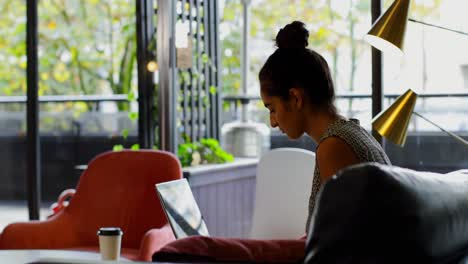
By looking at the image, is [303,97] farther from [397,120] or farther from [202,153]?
[202,153]

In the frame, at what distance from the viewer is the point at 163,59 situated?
5.20 metres

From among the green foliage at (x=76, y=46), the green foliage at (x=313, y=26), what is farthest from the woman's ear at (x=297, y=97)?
the green foliage at (x=76, y=46)

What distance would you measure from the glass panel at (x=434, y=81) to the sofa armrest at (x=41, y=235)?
1799 millimetres

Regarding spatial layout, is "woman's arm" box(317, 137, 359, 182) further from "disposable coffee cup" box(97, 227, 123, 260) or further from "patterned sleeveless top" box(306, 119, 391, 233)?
"disposable coffee cup" box(97, 227, 123, 260)

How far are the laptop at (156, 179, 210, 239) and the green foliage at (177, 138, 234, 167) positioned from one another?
7.97ft

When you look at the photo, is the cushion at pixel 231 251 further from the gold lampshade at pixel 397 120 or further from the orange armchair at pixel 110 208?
the orange armchair at pixel 110 208

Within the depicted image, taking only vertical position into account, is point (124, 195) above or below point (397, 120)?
below

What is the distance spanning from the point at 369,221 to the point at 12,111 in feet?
15.9

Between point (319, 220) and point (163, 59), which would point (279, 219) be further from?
point (319, 220)

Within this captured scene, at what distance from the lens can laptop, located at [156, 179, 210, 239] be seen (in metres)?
2.54

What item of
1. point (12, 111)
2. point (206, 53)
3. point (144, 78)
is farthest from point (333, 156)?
point (12, 111)

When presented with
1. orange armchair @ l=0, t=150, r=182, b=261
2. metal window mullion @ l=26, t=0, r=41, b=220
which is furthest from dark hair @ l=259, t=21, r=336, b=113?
metal window mullion @ l=26, t=0, r=41, b=220

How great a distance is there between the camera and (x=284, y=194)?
4.36 metres

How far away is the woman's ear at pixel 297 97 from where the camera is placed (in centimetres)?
254
